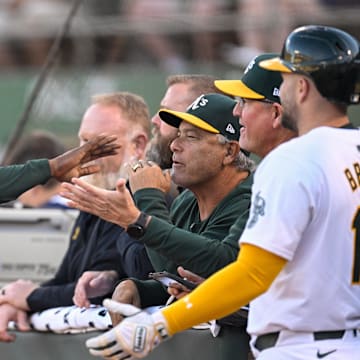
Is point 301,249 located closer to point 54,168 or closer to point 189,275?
point 189,275

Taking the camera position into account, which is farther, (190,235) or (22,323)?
(22,323)

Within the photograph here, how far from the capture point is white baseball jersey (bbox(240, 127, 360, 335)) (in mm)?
3361

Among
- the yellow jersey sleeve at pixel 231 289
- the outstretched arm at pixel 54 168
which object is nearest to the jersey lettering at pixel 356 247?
the yellow jersey sleeve at pixel 231 289

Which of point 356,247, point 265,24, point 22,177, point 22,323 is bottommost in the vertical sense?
point 22,323

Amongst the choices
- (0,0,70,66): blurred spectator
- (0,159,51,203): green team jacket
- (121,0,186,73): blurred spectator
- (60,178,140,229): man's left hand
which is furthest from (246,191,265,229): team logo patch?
(0,0,70,66): blurred spectator

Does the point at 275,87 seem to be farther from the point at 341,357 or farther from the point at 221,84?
the point at 341,357

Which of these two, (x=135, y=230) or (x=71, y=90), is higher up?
(x=135, y=230)

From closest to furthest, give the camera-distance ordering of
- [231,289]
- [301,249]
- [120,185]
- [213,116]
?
[231,289] < [301,249] < [120,185] < [213,116]

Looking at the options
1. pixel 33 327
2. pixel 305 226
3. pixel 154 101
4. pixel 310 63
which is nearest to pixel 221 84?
pixel 310 63

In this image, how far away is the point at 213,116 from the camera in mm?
4695

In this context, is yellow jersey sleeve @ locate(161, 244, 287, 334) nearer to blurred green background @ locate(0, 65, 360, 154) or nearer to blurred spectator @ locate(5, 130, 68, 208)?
blurred spectator @ locate(5, 130, 68, 208)

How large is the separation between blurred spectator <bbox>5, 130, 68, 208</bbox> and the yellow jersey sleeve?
169 inches

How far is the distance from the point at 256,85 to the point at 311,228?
105 centimetres

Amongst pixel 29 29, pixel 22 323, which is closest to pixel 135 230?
pixel 22 323
